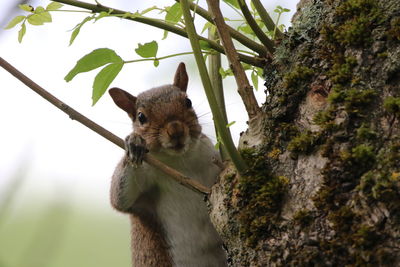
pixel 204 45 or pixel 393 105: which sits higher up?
pixel 204 45

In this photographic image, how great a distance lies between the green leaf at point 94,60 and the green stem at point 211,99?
0.34 m

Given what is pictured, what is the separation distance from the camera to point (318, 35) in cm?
169

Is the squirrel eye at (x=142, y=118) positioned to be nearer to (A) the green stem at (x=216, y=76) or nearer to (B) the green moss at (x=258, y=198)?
(A) the green stem at (x=216, y=76)

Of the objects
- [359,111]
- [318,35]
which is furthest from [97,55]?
[359,111]

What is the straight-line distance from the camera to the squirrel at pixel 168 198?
2.78 meters

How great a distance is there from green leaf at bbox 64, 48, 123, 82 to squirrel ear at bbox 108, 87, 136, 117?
1.05m

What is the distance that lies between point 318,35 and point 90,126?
84cm

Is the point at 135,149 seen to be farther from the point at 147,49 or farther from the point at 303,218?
the point at 303,218

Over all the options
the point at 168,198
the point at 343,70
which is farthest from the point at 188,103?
the point at 343,70

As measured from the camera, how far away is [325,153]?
1.50 m

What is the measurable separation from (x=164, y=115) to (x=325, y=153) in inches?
57.6

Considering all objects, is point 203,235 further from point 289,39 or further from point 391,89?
point 391,89

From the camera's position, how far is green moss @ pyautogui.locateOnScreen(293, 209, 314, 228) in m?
1.44

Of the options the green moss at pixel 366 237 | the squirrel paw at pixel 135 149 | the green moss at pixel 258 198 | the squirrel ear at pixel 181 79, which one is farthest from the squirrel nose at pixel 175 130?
the green moss at pixel 366 237
